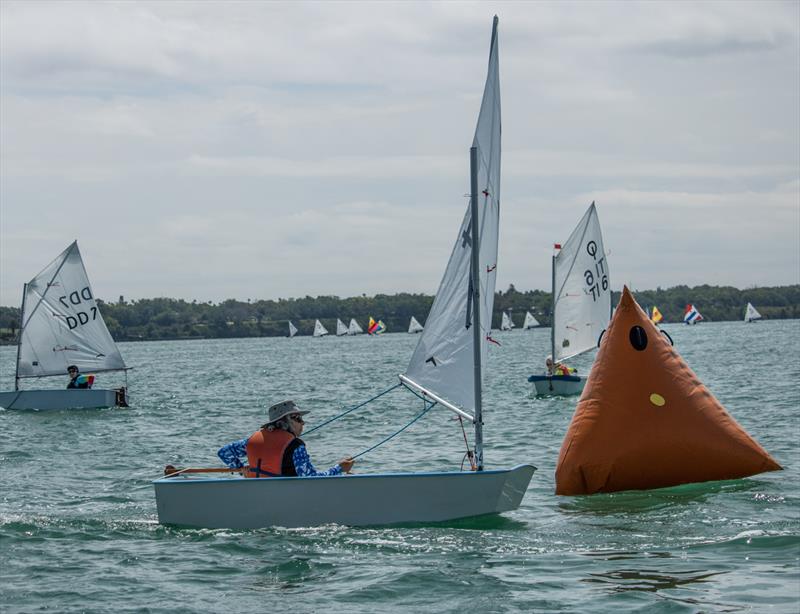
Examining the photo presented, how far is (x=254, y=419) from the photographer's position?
31.2m

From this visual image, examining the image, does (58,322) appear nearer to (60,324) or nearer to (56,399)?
(60,324)

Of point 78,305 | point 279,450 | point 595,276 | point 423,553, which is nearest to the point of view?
point 423,553

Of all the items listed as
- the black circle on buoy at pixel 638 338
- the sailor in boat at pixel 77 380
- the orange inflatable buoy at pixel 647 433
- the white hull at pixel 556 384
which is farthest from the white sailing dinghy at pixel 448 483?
the sailor in boat at pixel 77 380

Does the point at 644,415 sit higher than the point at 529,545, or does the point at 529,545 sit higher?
the point at 644,415

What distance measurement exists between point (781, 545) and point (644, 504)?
9.06 ft

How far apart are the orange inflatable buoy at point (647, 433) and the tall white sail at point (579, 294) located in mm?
20841

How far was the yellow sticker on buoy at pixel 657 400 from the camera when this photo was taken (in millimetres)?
15211

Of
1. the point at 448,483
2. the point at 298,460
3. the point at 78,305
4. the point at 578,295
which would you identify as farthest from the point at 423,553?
the point at 78,305

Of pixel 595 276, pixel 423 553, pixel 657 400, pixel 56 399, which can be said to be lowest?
pixel 423 553

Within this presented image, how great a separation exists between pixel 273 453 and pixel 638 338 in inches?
219

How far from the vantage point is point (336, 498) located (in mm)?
12945

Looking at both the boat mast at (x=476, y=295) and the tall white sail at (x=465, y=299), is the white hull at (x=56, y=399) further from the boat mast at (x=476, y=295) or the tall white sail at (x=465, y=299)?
the boat mast at (x=476, y=295)

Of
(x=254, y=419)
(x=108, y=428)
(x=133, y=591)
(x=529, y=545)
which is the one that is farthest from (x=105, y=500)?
(x=254, y=419)

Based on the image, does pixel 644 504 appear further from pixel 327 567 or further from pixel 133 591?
pixel 133 591
